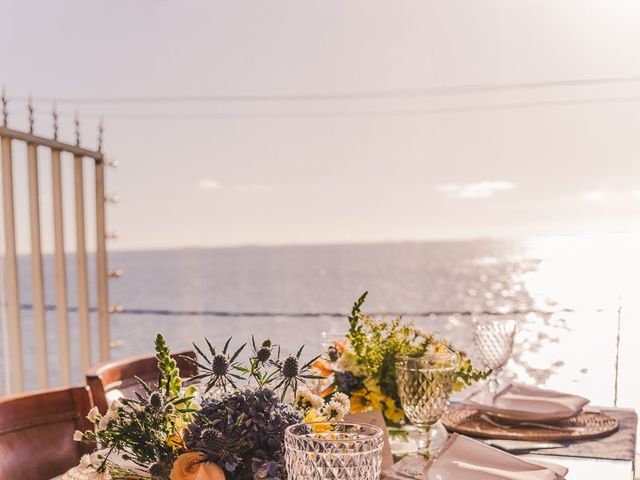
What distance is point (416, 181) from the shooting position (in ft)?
104

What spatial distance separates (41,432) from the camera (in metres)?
1.51

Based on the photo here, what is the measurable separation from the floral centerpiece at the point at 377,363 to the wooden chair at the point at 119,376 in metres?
0.43

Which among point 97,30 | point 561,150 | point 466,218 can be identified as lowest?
point 466,218

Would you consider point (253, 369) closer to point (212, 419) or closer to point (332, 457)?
point (212, 419)

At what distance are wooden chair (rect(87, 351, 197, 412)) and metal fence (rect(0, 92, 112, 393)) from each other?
3.51ft

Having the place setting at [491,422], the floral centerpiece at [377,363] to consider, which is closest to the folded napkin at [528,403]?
the place setting at [491,422]

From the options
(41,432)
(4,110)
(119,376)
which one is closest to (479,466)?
(41,432)

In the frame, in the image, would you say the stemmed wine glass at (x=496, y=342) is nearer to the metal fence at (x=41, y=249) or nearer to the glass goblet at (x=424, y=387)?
the glass goblet at (x=424, y=387)

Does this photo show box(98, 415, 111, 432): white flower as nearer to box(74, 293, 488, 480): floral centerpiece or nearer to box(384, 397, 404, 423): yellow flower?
box(74, 293, 488, 480): floral centerpiece

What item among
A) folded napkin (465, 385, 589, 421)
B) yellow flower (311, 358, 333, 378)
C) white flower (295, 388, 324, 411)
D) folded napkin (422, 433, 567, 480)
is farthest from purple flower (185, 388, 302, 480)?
folded napkin (465, 385, 589, 421)

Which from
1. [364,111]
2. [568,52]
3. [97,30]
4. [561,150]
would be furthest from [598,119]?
[97,30]

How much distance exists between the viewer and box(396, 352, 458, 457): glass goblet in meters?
1.26

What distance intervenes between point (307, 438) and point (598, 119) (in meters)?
26.1

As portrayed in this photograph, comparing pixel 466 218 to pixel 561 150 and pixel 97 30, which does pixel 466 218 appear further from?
pixel 97 30
